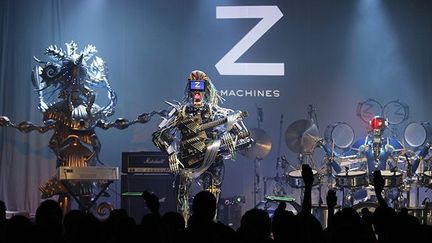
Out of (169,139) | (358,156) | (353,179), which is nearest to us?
(169,139)

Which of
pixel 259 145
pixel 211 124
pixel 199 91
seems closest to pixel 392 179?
pixel 259 145

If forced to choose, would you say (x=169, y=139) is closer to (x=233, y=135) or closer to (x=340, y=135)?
(x=233, y=135)

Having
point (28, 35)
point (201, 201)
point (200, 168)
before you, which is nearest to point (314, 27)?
point (200, 168)

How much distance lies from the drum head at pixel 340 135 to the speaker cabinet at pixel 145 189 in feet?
11.1

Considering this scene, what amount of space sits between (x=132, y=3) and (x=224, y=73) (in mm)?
2385

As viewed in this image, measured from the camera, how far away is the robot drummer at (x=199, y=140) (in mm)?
10273

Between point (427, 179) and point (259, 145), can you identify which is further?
point (259, 145)

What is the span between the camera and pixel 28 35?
540 inches

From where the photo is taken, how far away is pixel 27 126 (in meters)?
12.5

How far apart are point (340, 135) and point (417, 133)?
1.41 metres

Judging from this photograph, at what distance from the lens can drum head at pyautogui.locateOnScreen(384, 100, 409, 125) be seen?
12945 millimetres

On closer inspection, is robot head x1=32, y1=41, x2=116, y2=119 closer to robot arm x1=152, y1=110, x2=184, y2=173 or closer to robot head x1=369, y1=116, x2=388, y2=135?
robot arm x1=152, y1=110, x2=184, y2=173

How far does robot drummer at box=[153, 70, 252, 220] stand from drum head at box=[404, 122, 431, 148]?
3.75 metres

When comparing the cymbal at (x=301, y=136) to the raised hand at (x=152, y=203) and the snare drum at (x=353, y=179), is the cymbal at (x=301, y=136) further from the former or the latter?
the raised hand at (x=152, y=203)
